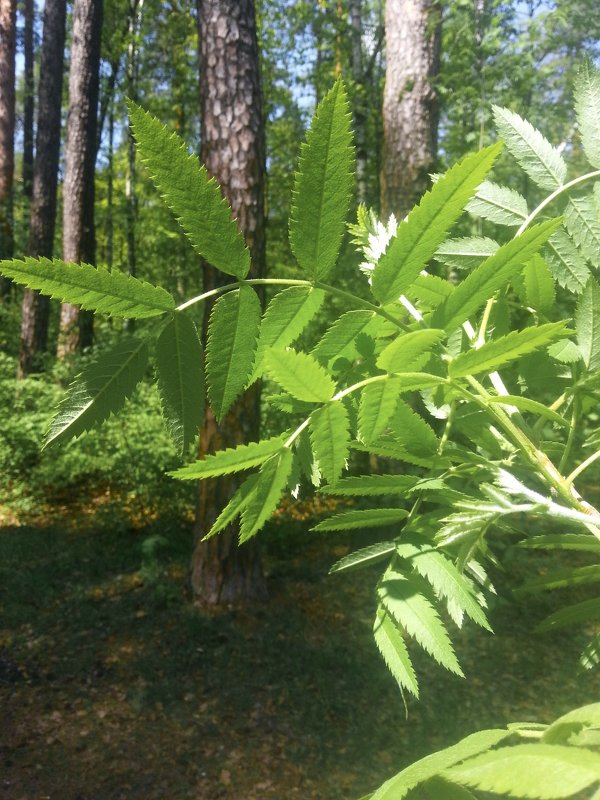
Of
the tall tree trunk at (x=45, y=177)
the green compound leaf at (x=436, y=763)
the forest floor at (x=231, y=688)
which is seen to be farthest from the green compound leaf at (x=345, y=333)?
the tall tree trunk at (x=45, y=177)

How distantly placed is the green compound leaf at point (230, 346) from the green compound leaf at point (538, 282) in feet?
1.01

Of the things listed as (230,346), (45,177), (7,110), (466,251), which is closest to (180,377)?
(230,346)

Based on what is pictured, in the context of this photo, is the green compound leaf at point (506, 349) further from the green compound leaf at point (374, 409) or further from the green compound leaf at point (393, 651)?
the green compound leaf at point (393, 651)

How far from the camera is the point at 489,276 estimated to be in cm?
55

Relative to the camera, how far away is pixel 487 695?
506cm

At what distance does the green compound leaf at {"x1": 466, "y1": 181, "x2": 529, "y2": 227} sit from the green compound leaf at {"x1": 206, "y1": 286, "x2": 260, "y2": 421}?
35 cm

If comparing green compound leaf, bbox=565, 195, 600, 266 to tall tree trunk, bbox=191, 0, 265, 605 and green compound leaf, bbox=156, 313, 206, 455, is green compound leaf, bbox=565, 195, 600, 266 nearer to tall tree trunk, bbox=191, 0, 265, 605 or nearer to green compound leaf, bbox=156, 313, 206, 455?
green compound leaf, bbox=156, 313, 206, 455

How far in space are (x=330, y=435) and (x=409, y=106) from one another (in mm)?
6616

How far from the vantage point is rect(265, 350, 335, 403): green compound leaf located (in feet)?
1.76

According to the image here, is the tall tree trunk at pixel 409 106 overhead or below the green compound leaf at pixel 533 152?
overhead

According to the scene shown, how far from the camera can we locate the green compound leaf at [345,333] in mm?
598

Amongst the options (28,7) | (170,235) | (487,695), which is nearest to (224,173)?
(487,695)

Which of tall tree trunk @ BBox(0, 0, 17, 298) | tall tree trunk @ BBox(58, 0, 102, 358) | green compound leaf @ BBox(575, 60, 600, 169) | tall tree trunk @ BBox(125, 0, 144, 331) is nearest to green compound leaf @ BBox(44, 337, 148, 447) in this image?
green compound leaf @ BBox(575, 60, 600, 169)

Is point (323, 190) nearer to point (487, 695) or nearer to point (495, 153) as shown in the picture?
point (495, 153)
